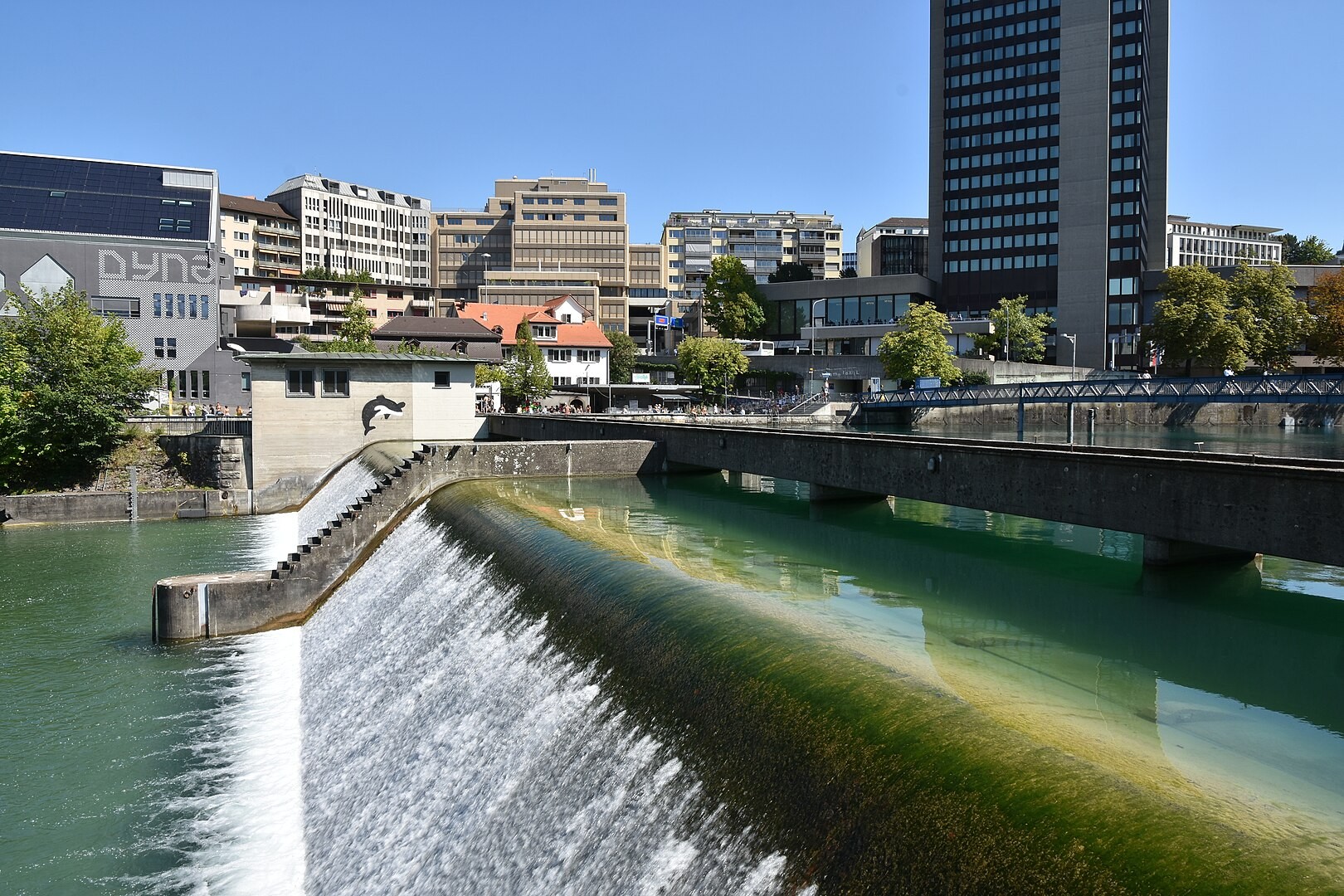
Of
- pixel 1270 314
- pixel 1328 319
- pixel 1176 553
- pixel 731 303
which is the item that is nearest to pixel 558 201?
pixel 731 303

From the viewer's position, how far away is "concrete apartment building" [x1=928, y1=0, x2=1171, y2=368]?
113312 mm

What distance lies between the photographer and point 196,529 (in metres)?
39.4

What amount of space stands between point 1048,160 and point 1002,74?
12.8m

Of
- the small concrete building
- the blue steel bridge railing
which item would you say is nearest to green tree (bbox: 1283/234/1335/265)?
the blue steel bridge railing

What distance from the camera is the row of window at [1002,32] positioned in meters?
117

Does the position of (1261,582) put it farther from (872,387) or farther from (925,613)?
(872,387)

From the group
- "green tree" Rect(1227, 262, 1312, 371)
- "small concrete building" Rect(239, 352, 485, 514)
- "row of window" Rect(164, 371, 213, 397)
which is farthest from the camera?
"green tree" Rect(1227, 262, 1312, 371)

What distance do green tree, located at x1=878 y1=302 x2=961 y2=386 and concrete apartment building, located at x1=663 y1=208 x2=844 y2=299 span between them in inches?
3045

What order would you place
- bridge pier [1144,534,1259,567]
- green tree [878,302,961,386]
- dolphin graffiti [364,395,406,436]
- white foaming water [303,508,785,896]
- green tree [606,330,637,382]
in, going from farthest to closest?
green tree [606,330,637,382]
green tree [878,302,961,386]
dolphin graffiti [364,395,406,436]
bridge pier [1144,534,1259,567]
white foaming water [303,508,785,896]

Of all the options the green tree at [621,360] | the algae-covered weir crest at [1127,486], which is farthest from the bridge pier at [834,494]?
the green tree at [621,360]

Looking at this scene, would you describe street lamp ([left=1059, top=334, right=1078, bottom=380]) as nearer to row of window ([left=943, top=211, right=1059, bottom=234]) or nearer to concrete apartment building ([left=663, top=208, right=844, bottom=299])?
row of window ([left=943, top=211, right=1059, bottom=234])

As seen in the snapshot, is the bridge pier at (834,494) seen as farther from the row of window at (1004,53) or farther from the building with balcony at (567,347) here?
the row of window at (1004,53)

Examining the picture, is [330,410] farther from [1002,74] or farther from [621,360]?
[1002,74]

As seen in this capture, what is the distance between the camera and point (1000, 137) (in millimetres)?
→ 120500
